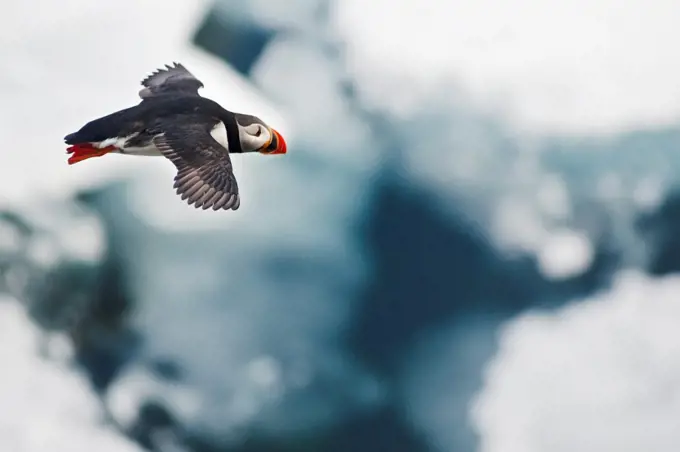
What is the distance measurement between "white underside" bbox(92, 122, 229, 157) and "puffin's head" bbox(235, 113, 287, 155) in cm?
13

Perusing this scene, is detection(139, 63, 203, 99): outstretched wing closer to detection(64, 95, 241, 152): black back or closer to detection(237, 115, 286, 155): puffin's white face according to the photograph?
detection(64, 95, 241, 152): black back

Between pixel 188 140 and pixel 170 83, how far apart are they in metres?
1.22

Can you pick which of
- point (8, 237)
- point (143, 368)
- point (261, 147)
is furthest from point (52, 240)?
point (261, 147)

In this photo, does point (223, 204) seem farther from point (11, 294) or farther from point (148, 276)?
point (11, 294)

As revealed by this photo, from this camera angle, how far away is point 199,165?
5980 millimetres

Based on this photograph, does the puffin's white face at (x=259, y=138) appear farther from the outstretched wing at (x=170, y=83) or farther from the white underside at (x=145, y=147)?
the outstretched wing at (x=170, y=83)

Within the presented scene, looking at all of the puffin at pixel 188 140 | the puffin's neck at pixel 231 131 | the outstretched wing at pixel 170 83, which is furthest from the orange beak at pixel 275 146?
the outstretched wing at pixel 170 83

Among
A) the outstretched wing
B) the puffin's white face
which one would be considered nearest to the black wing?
the puffin's white face

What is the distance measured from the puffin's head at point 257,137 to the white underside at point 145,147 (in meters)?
0.13

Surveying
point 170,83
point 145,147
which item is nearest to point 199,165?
point 145,147

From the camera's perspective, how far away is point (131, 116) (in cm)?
628

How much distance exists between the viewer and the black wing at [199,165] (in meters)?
5.85

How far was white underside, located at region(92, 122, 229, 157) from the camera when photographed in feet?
20.3

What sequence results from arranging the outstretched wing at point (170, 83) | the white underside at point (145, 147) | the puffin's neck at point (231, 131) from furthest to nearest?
the outstretched wing at point (170, 83) < the puffin's neck at point (231, 131) < the white underside at point (145, 147)
